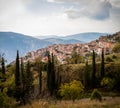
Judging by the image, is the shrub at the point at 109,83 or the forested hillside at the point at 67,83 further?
the shrub at the point at 109,83

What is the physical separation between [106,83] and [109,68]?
77.2 feet

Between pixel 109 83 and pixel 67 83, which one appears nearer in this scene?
pixel 109 83

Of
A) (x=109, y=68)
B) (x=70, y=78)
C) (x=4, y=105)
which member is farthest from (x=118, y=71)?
(x=4, y=105)

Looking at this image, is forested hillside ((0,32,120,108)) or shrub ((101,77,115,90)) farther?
shrub ((101,77,115,90))

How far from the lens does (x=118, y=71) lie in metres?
106

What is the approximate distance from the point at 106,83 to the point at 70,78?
30.9 m

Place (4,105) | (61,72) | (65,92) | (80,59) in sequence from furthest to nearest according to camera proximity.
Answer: (80,59)
(61,72)
(65,92)
(4,105)

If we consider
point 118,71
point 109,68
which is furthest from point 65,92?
point 109,68

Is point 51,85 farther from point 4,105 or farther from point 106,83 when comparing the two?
point 4,105

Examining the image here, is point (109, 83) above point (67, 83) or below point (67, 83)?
above

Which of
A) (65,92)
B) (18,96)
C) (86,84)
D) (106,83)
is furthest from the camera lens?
(86,84)

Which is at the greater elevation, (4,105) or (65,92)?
(4,105)

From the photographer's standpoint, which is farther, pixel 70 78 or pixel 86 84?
pixel 70 78

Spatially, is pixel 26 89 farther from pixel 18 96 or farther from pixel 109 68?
pixel 109 68
